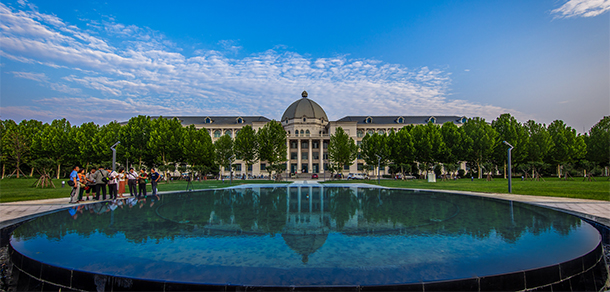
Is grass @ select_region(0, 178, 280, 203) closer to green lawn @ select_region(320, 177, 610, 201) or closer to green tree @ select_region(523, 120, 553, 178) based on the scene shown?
green lawn @ select_region(320, 177, 610, 201)

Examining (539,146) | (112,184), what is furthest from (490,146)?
(112,184)

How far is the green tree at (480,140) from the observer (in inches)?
1816

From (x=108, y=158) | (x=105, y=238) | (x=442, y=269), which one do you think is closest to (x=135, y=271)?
(x=105, y=238)

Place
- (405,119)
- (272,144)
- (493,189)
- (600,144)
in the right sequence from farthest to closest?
(405,119) → (600,144) → (272,144) → (493,189)

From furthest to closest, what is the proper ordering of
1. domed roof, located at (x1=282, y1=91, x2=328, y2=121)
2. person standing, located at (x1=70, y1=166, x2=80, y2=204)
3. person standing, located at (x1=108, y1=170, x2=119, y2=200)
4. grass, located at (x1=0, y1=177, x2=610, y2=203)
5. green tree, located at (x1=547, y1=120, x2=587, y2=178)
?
domed roof, located at (x1=282, y1=91, x2=328, y2=121), green tree, located at (x1=547, y1=120, x2=587, y2=178), grass, located at (x1=0, y1=177, x2=610, y2=203), person standing, located at (x1=108, y1=170, x2=119, y2=200), person standing, located at (x1=70, y1=166, x2=80, y2=204)

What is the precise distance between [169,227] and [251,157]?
37.6m

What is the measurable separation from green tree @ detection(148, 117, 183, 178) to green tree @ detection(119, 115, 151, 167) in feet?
3.05

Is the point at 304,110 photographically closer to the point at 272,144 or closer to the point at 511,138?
the point at 272,144

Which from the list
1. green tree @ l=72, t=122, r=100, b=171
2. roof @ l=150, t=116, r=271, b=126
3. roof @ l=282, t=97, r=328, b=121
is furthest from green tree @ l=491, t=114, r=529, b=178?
green tree @ l=72, t=122, r=100, b=171

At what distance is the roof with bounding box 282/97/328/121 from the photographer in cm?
7081

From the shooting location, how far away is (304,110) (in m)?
71.2

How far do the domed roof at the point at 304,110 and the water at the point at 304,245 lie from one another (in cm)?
6174

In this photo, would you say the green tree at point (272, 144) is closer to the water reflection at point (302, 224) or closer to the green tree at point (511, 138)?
the water reflection at point (302, 224)

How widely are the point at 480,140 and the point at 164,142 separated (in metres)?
47.4
